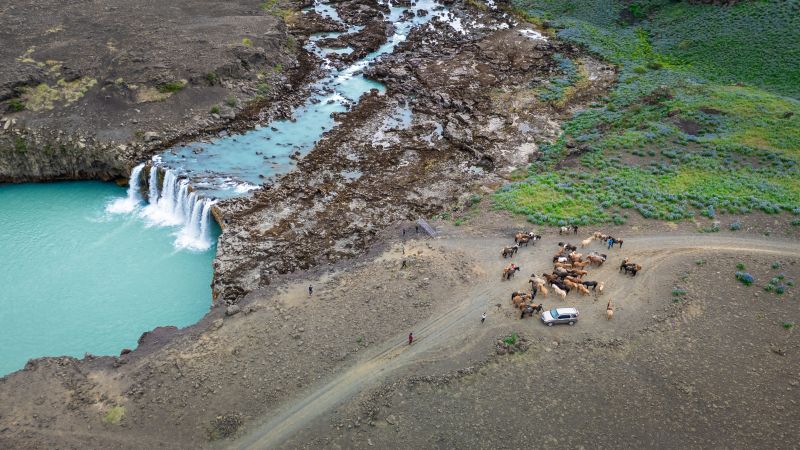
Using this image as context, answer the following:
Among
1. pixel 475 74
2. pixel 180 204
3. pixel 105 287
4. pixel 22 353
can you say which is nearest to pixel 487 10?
pixel 475 74

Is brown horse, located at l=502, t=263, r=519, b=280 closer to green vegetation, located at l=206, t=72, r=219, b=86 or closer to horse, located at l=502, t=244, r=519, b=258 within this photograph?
horse, located at l=502, t=244, r=519, b=258

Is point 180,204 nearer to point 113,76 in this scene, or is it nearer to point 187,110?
point 187,110

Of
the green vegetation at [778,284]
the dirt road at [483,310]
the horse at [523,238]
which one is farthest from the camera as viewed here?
the horse at [523,238]

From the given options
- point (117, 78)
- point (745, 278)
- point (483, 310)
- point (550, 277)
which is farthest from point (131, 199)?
point (745, 278)

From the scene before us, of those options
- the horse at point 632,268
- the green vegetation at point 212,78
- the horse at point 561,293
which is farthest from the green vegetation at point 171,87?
the horse at point 632,268

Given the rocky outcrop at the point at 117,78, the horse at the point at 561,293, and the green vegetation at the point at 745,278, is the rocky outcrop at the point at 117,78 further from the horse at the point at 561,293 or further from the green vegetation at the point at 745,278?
the green vegetation at the point at 745,278

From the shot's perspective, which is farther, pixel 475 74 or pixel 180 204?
pixel 475 74
